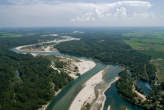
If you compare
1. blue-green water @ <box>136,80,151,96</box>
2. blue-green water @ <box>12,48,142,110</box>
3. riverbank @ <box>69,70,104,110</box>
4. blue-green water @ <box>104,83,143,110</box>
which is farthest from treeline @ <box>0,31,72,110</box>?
blue-green water @ <box>136,80,151,96</box>

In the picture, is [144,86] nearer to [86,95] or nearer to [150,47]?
[86,95]

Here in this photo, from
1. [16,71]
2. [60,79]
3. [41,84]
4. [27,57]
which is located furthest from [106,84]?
[27,57]

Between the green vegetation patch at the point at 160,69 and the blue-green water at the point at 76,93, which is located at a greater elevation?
the green vegetation patch at the point at 160,69

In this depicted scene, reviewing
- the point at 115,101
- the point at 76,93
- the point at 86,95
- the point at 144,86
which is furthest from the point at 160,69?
the point at 76,93

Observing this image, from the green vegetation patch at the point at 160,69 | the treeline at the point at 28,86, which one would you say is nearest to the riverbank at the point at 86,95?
the treeline at the point at 28,86

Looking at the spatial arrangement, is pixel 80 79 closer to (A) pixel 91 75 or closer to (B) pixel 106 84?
(A) pixel 91 75

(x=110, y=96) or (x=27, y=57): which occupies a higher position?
(x=27, y=57)

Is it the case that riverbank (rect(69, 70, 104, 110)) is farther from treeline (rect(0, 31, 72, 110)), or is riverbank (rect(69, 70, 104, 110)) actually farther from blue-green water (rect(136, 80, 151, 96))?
blue-green water (rect(136, 80, 151, 96))

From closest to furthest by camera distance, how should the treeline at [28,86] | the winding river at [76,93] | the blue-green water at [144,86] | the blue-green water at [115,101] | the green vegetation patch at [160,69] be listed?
the treeline at [28,86]
the blue-green water at [115,101]
the winding river at [76,93]
the blue-green water at [144,86]
the green vegetation patch at [160,69]

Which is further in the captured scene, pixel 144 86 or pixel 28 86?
pixel 144 86

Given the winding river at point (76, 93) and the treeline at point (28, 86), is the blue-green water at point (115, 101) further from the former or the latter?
the treeline at point (28, 86)

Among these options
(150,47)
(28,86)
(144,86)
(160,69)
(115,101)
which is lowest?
(115,101)
